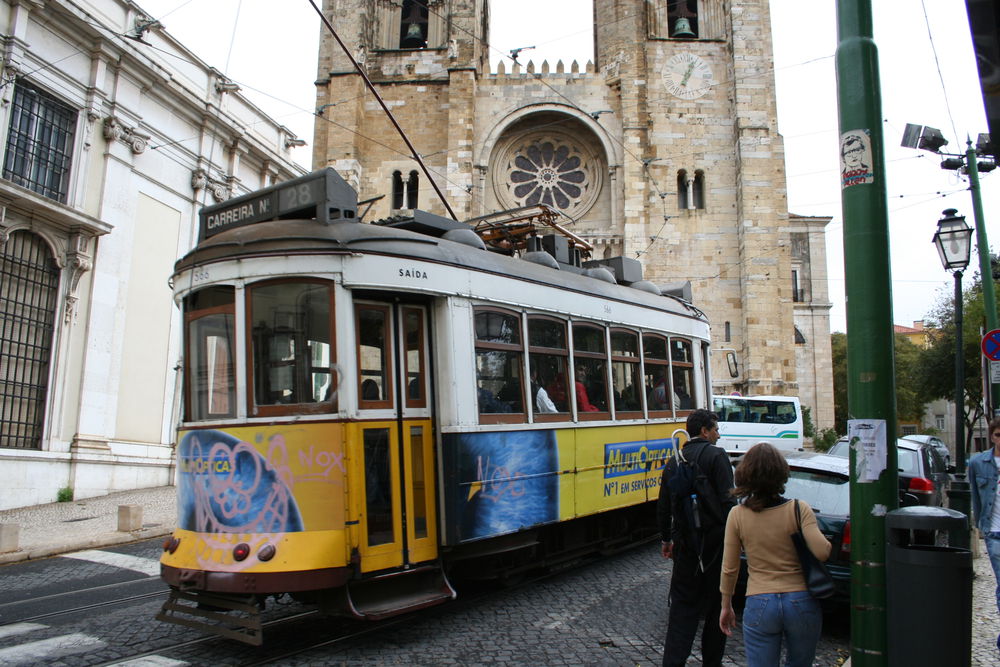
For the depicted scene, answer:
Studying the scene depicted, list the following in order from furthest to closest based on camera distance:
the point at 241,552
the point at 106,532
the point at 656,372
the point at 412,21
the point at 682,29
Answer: the point at 412,21 → the point at 682,29 → the point at 106,532 → the point at 656,372 → the point at 241,552

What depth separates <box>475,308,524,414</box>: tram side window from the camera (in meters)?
6.41

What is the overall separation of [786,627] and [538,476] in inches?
138

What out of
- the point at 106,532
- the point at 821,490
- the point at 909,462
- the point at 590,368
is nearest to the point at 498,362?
the point at 590,368

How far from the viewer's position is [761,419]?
24.3m

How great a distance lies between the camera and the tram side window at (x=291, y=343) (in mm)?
5504

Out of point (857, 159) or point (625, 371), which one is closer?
point (857, 159)

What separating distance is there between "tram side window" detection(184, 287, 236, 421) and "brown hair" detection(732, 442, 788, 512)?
370 centimetres

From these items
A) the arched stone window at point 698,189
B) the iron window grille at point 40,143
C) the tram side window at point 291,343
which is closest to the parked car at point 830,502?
the tram side window at point 291,343

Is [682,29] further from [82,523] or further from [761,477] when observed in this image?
[761,477]

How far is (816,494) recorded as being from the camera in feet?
21.1

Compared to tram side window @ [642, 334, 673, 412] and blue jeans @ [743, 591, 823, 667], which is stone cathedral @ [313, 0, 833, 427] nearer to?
tram side window @ [642, 334, 673, 412]

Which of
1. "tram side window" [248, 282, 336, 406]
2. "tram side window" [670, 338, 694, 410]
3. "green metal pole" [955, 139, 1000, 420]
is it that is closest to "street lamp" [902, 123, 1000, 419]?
"green metal pole" [955, 139, 1000, 420]

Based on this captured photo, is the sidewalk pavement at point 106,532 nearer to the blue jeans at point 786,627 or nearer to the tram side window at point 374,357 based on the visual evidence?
the blue jeans at point 786,627

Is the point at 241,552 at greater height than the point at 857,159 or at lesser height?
lesser
